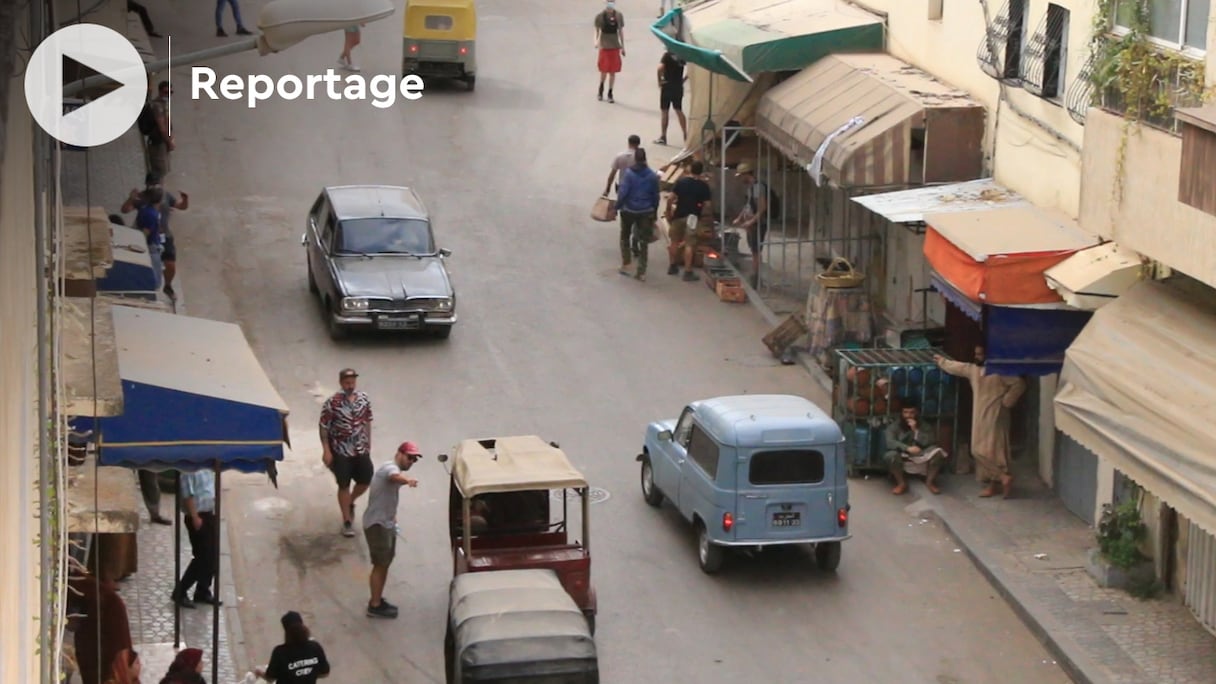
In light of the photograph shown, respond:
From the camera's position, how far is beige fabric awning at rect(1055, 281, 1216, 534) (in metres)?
13.9

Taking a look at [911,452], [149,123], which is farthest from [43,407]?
[149,123]

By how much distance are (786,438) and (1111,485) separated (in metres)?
3.28

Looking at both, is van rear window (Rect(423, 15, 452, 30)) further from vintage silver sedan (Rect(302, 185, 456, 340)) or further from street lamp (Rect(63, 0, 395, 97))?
street lamp (Rect(63, 0, 395, 97))

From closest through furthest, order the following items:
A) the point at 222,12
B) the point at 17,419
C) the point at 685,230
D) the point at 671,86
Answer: the point at 17,419, the point at 685,230, the point at 671,86, the point at 222,12

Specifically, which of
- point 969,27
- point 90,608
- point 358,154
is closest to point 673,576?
point 90,608

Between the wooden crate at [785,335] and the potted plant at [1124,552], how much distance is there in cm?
699

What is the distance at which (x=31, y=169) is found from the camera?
8.85 metres

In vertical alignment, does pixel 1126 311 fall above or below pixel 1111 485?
above

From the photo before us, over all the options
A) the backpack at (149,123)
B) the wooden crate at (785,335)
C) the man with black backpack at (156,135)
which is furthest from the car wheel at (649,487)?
the backpack at (149,123)

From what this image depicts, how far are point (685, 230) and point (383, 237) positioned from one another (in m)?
4.72

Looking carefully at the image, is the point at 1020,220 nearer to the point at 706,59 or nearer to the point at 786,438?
the point at 786,438

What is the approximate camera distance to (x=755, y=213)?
26141 mm

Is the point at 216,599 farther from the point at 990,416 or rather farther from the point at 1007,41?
the point at 1007,41

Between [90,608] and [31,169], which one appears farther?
[90,608]
